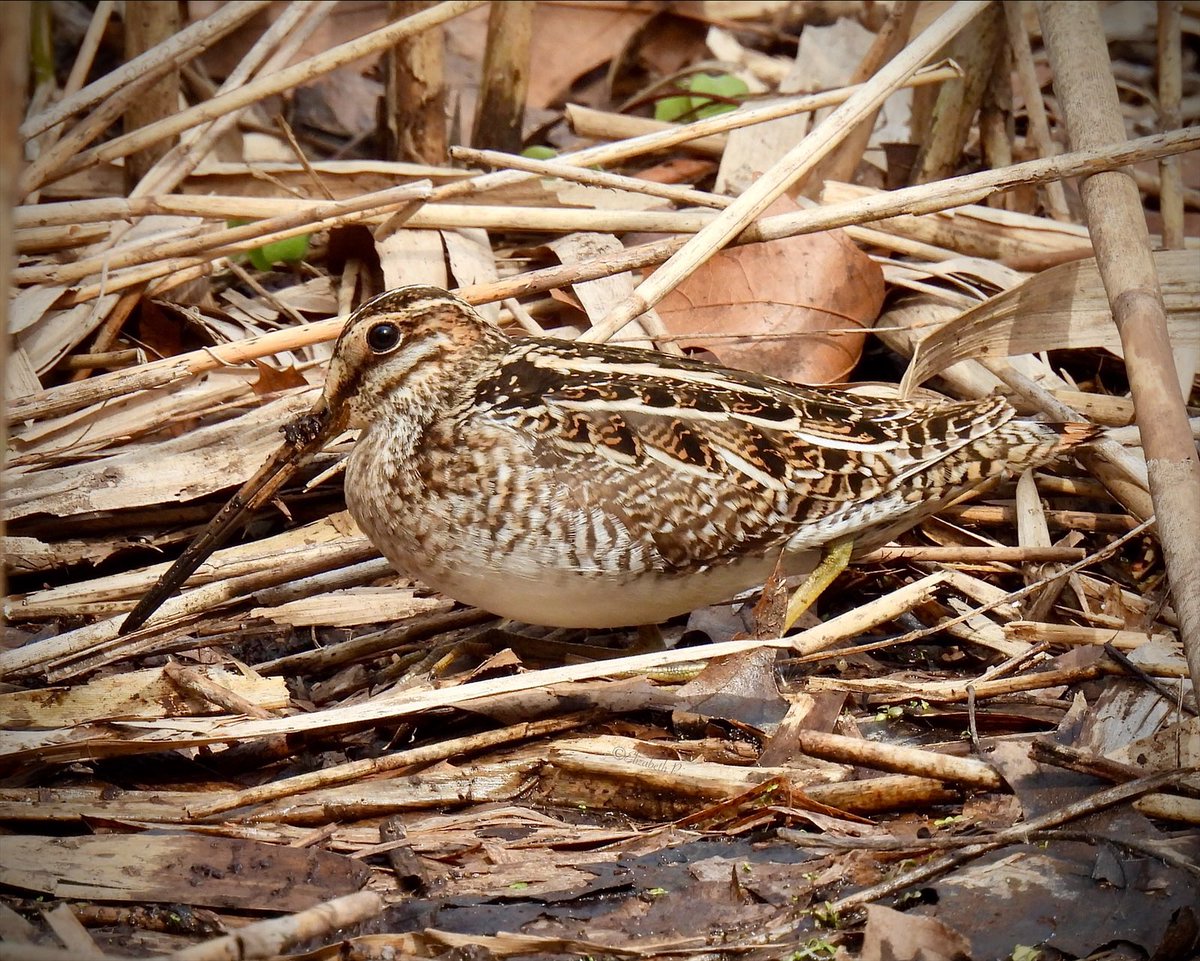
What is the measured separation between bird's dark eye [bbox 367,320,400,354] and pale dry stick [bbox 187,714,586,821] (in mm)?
1166

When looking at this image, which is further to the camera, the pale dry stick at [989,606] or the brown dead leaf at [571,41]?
the brown dead leaf at [571,41]

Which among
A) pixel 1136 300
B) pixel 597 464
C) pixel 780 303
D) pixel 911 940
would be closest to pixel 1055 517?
pixel 1136 300

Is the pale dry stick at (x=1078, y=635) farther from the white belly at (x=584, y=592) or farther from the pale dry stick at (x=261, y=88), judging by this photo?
the pale dry stick at (x=261, y=88)

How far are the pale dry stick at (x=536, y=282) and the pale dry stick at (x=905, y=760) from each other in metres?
1.73

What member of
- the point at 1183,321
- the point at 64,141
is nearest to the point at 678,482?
the point at 1183,321

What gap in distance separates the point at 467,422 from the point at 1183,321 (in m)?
2.63

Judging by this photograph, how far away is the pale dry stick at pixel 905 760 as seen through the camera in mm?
3578

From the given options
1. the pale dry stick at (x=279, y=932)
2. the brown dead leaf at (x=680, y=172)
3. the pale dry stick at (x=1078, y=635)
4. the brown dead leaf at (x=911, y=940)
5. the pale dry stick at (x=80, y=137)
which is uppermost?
the pale dry stick at (x=80, y=137)

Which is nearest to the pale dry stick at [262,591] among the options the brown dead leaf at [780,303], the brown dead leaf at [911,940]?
the brown dead leaf at [780,303]

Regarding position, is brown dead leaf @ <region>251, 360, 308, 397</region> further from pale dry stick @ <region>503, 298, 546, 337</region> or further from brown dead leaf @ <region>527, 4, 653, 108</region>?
brown dead leaf @ <region>527, 4, 653, 108</region>

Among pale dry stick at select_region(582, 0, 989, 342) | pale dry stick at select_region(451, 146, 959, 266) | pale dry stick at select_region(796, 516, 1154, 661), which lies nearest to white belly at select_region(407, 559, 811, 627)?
→ pale dry stick at select_region(796, 516, 1154, 661)

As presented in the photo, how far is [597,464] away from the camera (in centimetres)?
395

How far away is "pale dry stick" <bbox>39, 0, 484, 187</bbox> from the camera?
16.2 ft

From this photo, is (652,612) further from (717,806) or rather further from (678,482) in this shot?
(717,806)
